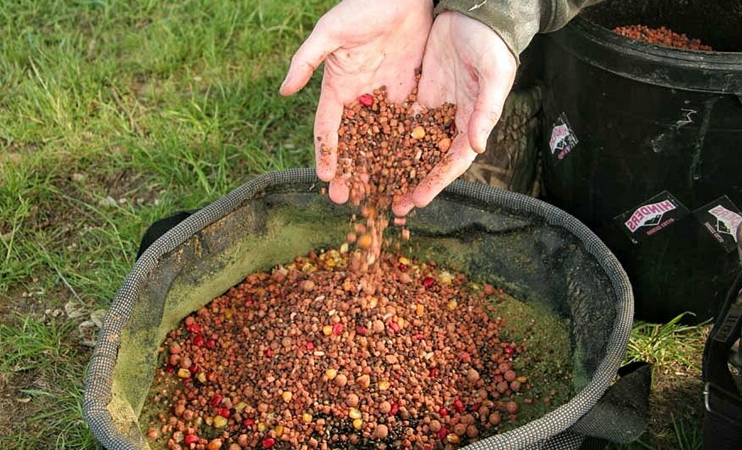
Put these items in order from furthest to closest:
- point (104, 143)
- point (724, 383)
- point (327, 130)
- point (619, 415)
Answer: point (104, 143) → point (327, 130) → point (619, 415) → point (724, 383)

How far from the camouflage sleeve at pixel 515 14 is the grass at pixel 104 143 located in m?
0.92

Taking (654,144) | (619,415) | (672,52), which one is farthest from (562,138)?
(619,415)

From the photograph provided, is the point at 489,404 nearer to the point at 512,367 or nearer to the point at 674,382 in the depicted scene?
the point at 512,367

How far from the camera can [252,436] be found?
6.58 ft

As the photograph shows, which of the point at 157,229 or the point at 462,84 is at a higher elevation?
the point at 462,84

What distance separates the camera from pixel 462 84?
1972 millimetres

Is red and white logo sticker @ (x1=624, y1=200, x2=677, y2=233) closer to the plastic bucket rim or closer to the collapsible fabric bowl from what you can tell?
the collapsible fabric bowl

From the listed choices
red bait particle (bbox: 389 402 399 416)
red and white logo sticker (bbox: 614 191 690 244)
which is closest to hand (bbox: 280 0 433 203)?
red bait particle (bbox: 389 402 399 416)

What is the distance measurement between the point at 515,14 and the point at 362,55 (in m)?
0.37

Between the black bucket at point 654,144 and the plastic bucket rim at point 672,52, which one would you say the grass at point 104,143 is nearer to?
the black bucket at point 654,144

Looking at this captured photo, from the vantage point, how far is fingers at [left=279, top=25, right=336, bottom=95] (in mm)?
1821

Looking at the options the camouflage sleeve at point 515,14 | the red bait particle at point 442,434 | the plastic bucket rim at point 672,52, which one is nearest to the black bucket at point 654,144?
the plastic bucket rim at point 672,52

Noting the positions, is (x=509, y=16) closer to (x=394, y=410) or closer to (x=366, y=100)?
(x=366, y=100)

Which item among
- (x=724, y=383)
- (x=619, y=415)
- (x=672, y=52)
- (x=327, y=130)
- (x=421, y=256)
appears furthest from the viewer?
(x=421, y=256)
